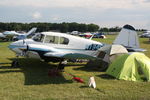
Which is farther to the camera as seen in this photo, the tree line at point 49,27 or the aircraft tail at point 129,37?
the tree line at point 49,27

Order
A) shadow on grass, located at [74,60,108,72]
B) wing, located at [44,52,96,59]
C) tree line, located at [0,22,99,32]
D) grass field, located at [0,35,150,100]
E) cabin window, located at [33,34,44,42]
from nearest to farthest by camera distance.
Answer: grass field, located at [0,35,150,100], wing, located at [44,52,96,59], shadow on grass, located at [74,60,108,72], cabin window, located at [33,34,44,42], tree line, located at [0,22,99,32]

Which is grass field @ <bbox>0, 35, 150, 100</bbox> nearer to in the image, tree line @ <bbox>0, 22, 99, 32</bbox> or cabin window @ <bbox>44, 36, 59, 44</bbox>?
cabin window @ <bbox>44, 36, 59, 44</bbox>

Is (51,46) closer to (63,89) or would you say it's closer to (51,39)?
(51,39)

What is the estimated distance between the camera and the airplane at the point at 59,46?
34.2ft

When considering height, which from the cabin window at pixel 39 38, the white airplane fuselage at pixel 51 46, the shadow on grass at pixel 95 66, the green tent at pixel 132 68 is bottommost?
the shadow on grass at pixel 95 66

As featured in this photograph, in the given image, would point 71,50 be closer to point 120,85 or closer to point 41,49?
point 41,49

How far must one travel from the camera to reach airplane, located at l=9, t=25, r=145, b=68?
10414 millimetres

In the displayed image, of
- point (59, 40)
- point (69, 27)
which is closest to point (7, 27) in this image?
point (69, 27)

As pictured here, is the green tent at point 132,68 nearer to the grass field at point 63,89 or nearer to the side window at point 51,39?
the grass field at point 63,89

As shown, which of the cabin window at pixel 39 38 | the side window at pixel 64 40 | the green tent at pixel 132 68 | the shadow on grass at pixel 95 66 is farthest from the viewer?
the side window at pixel 64 40

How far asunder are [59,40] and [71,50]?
878 mm

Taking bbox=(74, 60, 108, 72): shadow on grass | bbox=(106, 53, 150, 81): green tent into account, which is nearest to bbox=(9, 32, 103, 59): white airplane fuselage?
bbox=(74, 60, 108, 72): shadow on grass

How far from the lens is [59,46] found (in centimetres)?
1141

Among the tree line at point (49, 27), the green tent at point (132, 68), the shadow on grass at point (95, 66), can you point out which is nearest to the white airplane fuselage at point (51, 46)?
the shadow on grass at point (95, 66)
